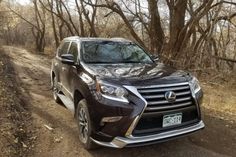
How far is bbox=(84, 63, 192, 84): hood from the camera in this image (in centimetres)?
→ 459

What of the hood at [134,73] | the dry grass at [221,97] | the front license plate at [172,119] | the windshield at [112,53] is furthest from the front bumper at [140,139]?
the dry grass at [221,97]

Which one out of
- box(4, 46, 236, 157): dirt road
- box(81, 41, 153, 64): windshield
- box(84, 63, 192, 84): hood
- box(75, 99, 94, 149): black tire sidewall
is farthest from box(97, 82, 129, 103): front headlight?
box(81, 41, 153, 64): windshield

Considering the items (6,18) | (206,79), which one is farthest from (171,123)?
(6,18)

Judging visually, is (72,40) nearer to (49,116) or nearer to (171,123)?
(49,116)

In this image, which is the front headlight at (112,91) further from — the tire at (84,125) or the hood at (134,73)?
the tire at (84,125)

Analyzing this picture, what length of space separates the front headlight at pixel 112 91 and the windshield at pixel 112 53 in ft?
4.09

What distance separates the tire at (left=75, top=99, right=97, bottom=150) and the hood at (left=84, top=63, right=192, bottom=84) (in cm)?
58

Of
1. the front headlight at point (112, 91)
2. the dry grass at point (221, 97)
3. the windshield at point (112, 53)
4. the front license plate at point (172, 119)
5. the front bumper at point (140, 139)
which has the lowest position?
the dry grass at point (221, 97)

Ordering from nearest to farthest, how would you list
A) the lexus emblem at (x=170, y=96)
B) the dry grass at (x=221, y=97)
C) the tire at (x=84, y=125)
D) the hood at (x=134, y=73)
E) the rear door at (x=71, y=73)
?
the lexus emblem at (x=170, y=96), the hood at (x=134, y=73), the tire at (x=84, y=125), the rear door at (x=71, y=73), the dry grass at (x=221, y=97)

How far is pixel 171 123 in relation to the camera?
451cm

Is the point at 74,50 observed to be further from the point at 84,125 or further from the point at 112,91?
the point at 112,91

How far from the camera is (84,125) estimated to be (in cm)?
505

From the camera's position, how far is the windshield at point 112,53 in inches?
228

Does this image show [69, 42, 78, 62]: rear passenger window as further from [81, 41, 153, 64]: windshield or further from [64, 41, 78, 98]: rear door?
[81, 41, 153, 64]: windshield
